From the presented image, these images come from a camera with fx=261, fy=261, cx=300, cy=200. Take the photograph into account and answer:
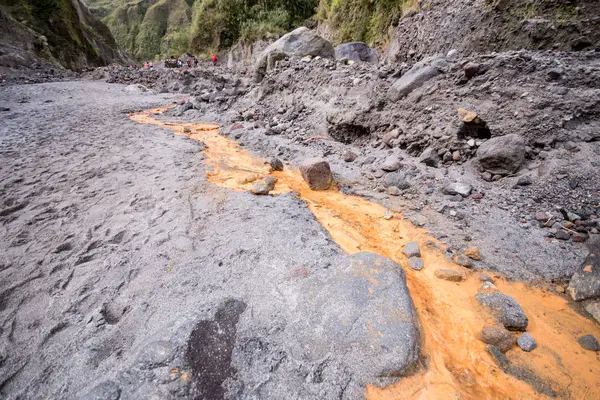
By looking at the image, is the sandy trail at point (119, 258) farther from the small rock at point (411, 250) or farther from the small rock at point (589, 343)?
the small rock at point (589, 343)

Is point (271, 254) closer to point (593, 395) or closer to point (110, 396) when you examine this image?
point (110, 396)

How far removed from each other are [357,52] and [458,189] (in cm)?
631

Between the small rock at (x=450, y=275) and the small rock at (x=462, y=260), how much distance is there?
144 mm

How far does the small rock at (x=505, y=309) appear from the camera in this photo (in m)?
1.74

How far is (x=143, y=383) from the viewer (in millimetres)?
1276

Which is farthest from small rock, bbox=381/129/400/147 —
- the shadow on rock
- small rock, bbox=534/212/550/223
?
the shadow on rock

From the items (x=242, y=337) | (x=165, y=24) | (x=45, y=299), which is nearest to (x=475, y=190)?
(x=242, y=337)

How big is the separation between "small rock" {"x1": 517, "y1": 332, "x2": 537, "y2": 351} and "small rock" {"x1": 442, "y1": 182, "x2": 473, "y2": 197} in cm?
175

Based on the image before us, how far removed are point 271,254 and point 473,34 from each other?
5.61m

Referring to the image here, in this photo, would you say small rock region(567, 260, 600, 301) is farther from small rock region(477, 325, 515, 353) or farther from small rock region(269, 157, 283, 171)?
small rock region(269, 157, 283, 171)

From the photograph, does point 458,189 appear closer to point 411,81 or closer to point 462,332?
point 462,332

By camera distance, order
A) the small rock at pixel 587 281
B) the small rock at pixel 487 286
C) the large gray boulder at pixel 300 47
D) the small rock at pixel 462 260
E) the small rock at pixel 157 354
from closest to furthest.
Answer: the small rock at pixel 157 354 → the small rock at pixel 587 281 → the small rock at pixel 487 286 → the small rock at pixel 462 260 → the large gray boulder at pixel 300 47

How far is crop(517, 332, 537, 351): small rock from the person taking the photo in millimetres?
1641

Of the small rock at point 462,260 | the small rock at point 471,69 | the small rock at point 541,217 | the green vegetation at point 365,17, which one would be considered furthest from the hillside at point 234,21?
the small rock at point 462,260
